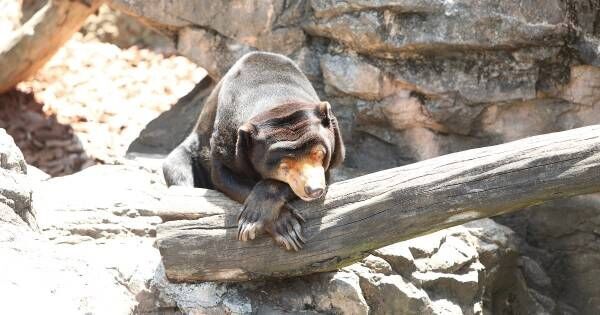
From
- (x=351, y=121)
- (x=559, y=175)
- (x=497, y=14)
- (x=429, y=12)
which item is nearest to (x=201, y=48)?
(x=351, y=121)

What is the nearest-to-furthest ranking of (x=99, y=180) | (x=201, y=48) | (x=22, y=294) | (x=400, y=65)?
(x=22, y=294) < (x=99, y=180) < (x=400, y=65) < (x=201, y=48)

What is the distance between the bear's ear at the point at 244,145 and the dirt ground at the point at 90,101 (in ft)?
11.6

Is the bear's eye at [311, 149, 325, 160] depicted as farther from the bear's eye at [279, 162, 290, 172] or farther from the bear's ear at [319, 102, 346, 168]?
the bear's ear at [319, 102, 346, 168]

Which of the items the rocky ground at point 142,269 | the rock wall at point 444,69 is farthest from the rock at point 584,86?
the rocky ground at point 142,269

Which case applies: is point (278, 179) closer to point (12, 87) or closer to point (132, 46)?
point (12, 87)

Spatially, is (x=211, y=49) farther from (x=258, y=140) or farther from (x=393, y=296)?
(x=393, y=296)

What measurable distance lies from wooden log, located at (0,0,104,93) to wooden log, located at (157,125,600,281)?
439 cm

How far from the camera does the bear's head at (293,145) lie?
491 cm

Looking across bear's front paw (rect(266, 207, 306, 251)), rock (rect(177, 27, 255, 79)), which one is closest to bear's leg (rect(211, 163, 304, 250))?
bear's front paw (rect(266, 207, 306, 251))

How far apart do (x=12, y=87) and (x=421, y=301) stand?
6.13 metres

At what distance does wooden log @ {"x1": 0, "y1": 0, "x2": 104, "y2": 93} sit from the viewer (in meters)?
8.79

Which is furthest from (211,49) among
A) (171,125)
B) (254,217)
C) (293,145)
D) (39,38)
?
(254,217)

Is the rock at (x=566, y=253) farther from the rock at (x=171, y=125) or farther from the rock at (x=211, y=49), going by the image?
the rock at (x=171, y=125)

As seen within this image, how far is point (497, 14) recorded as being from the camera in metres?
6.76
